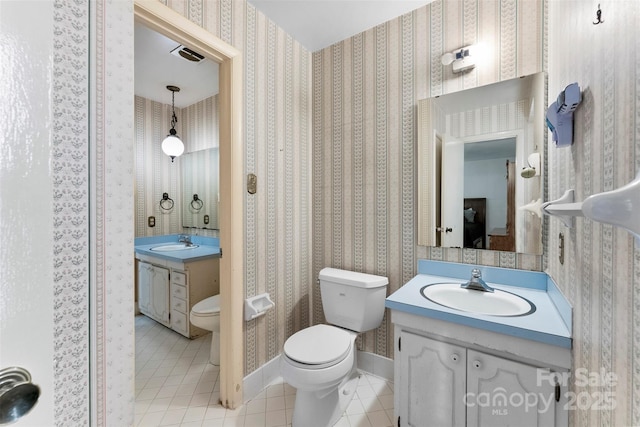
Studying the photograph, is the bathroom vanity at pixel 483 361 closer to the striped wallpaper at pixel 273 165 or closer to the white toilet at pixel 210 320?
the striped wallpaper at pixel 273 165

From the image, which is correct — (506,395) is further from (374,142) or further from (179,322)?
(179,322)

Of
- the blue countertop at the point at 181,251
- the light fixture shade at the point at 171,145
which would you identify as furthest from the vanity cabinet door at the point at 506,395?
the light fixture shade at the point at 171,145

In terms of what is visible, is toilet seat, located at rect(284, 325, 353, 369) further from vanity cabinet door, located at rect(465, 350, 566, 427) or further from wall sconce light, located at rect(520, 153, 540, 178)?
wall sconce light, located at rect(520, 153, 540, 178)

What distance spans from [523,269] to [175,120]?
3.65 metres

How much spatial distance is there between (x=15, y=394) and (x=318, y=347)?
129 cm

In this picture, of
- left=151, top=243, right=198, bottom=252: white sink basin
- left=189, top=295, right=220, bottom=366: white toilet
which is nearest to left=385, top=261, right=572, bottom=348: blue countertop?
left=189, top=295, right=220, bottom=366: white toilet

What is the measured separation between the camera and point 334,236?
2.14 metres

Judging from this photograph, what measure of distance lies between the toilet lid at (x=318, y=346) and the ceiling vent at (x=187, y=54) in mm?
2234

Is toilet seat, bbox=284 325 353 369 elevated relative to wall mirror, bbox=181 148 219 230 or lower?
lower

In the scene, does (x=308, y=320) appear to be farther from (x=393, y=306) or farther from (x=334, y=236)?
(x=393, y=306)

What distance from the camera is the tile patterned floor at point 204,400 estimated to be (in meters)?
1.56

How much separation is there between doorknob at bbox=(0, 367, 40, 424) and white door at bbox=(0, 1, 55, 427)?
0.01 meters

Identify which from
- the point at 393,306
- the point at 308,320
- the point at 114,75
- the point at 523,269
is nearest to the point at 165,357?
the point at 308,320

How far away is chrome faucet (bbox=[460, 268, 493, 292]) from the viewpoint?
1.45 m
